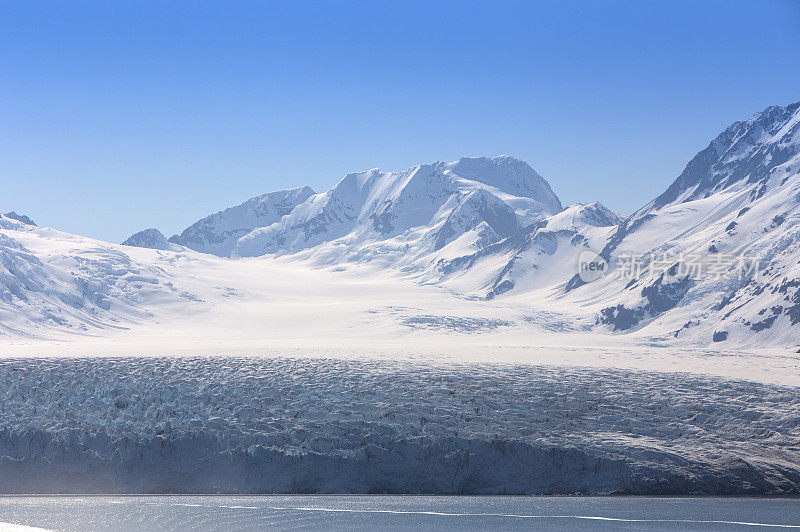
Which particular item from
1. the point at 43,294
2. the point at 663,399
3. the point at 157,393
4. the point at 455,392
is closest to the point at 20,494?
→ the point at 157,393

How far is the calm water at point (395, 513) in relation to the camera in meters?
26.4

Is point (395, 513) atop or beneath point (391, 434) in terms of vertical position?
beneath

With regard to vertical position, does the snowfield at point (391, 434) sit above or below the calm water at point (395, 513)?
above

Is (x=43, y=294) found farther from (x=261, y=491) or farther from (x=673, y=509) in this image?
(x=673, y=509)

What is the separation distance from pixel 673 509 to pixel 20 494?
26775 mm

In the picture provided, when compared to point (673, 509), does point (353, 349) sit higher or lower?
higher

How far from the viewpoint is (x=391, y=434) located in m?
36.1

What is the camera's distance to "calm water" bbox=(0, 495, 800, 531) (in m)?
26.4

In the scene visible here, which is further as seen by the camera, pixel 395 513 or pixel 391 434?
pixel 391 434

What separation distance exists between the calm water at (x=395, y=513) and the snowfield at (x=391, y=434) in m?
2.07

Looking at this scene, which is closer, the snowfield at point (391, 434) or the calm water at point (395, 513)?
the calm water at point (395, 513)

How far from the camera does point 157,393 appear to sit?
4028 cm

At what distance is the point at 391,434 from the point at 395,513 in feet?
24.5

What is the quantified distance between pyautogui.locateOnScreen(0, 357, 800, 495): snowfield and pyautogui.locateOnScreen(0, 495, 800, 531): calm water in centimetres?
207
